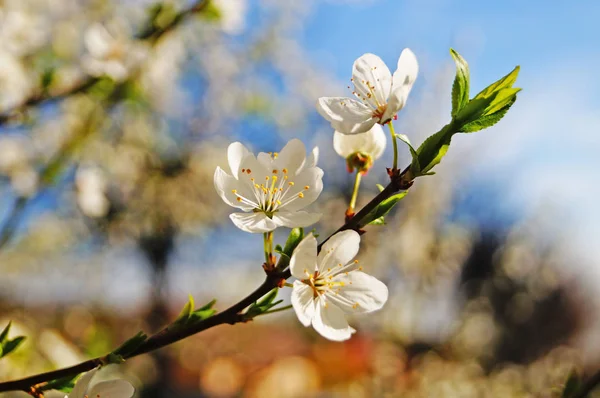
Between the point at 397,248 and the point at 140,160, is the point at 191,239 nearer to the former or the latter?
the point at 140,160

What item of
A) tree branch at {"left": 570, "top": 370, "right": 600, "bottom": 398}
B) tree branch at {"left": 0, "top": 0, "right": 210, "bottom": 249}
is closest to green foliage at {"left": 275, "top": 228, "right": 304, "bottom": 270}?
Result: tree branch at {"left": 570, "top": 370, "right": 600, "bottom": 398}

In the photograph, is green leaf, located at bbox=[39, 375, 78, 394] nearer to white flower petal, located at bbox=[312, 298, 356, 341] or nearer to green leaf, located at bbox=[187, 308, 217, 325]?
green leaf, located at bbox=[187, 308, 217, 325]

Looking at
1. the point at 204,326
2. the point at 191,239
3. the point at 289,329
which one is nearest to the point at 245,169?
the point at 204,326

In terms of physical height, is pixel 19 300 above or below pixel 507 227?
above

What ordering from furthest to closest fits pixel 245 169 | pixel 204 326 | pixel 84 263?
pixel 84 263
pixel 245 169
pixel 204 326

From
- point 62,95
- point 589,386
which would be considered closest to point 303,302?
point 589,386

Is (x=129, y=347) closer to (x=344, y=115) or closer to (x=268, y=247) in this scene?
(x=268, y=247)
